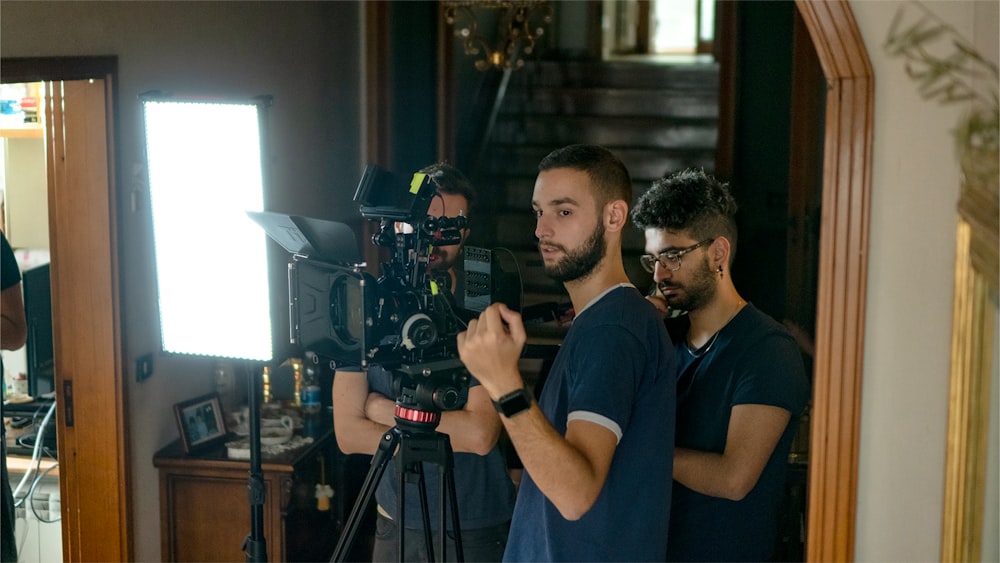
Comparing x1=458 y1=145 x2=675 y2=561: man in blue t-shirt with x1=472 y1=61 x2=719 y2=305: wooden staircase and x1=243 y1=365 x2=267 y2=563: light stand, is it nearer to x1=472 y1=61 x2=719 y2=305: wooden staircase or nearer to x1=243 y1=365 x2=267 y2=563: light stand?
x1=243 y1=365 x2=267 y2=563: light stand

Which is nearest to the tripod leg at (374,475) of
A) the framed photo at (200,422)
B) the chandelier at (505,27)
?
the framed photo at (200,422)

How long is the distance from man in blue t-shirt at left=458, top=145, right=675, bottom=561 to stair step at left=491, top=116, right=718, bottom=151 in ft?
13.4

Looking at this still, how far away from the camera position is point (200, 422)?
3.33 m

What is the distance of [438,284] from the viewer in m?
1.89

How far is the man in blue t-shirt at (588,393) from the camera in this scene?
62.4 inches

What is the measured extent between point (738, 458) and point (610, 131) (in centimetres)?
423

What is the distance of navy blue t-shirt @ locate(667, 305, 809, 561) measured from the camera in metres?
2.02

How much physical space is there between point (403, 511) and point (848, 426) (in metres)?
0.80

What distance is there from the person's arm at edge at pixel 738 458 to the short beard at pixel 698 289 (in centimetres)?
27

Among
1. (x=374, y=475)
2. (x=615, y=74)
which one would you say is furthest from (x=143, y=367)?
(x=615, y=74)

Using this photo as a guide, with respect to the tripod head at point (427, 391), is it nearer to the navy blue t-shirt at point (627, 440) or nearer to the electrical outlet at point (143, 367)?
the navy blue t-shirt at point (627, 440)

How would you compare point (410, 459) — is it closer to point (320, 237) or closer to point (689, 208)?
point (320, 237)

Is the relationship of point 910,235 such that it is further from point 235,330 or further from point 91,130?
point 91,130

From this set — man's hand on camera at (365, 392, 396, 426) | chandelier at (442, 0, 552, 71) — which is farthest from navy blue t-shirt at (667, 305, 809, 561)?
chandelier at (442, 0, 552, 71)
